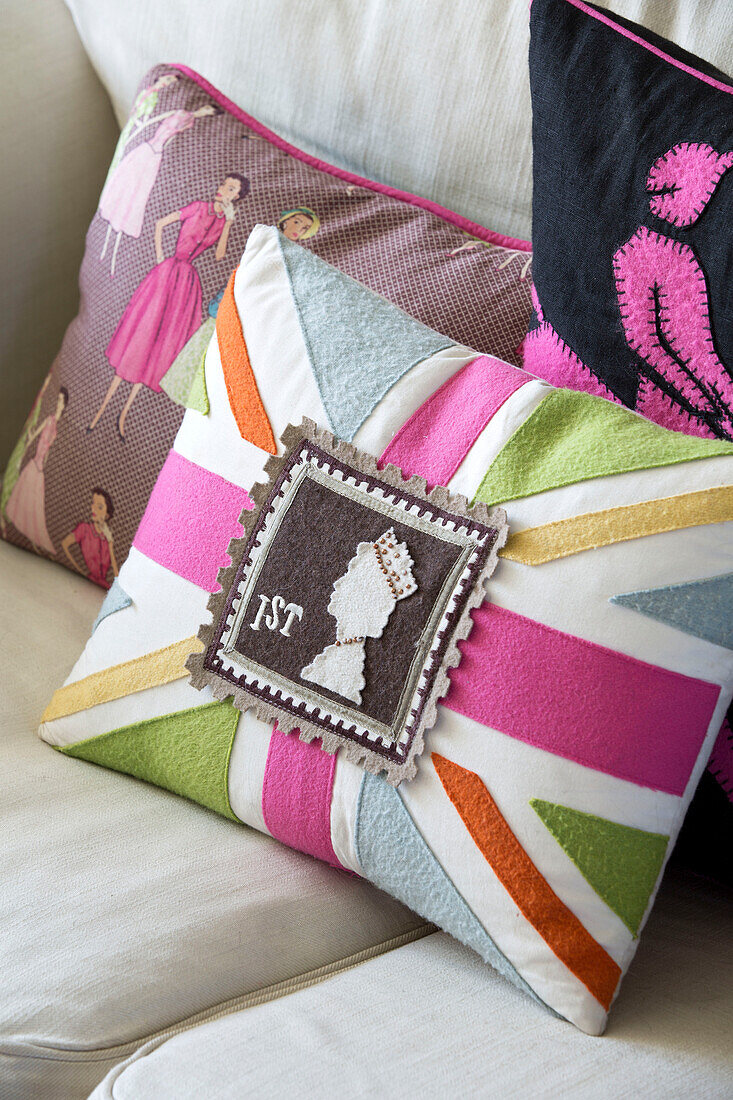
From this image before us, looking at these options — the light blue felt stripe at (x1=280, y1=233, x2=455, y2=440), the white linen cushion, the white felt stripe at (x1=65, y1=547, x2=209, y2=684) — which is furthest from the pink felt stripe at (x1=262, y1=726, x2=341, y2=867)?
the white linen cushion

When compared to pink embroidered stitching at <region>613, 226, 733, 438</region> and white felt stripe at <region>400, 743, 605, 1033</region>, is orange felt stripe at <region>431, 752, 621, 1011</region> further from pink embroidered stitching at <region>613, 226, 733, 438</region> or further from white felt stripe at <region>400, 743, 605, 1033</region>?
pink embroidered stitching at <region>613, 226, 733, 438</region>

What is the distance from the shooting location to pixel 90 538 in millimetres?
1010

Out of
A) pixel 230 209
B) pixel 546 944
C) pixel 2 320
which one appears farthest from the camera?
pixel 2 320

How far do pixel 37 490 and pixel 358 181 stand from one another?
1.51ft

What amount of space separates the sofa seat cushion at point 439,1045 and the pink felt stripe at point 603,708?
0.48 feet

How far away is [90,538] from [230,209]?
356 mm

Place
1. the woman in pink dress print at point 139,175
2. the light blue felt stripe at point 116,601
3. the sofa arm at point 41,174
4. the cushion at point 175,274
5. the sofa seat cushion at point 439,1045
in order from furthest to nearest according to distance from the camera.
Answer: the sofa arm at point 41,174 → the woman in pink dress print at point 139,175 → the cushion at point 175,274 → the light blue felt stripe at point 116,601 → the sofa seat cushion at point 439,1045

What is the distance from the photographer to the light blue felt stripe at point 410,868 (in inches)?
23.9

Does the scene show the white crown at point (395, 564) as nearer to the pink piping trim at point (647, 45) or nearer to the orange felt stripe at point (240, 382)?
the orange felt stripe at point (240, 382)

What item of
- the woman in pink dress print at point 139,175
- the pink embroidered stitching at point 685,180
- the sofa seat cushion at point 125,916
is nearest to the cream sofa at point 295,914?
the sofa seat cushion at point 125,916

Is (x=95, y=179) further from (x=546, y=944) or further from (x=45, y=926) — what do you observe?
(x=546, y=944)

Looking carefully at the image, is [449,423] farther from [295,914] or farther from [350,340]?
[295,914]

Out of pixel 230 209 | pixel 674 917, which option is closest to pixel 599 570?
pixel 674 917

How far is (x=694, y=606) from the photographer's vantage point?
0.57 meters
